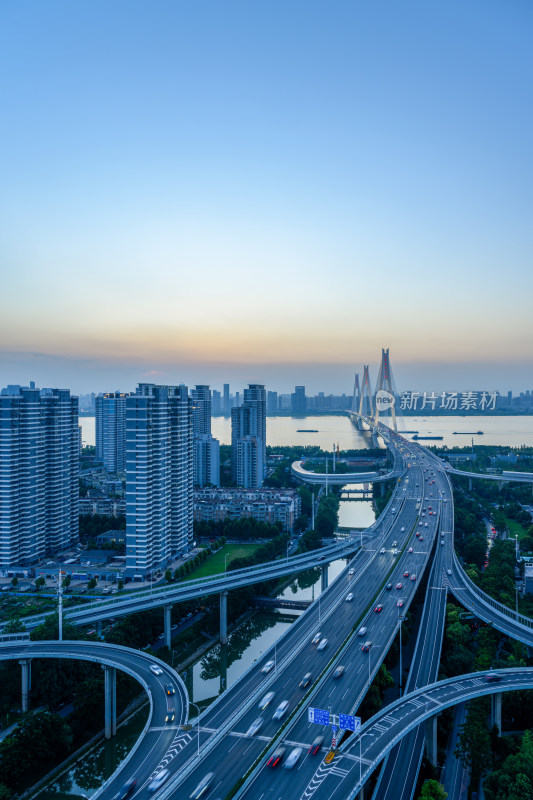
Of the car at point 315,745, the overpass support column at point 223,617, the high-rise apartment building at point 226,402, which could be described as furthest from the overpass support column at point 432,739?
the high-rise apartment building at point 226,402

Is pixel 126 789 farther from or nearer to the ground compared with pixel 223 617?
farther from the ground

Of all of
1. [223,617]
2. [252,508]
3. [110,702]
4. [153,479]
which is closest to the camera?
[110,702]

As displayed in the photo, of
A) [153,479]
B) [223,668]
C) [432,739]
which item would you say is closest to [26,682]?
[223,668]

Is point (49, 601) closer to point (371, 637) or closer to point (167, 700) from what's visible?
point (167, 700)

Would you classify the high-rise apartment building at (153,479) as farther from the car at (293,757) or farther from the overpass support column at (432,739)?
the car at (293,757)

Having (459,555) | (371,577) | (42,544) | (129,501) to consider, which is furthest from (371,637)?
(42,544)

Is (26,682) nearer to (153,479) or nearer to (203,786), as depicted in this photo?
(203,786)

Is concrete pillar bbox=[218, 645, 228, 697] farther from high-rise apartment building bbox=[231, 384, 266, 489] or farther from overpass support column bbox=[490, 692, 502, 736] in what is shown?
high-rise apartment building bbox=[231, 384, 266, 489]
